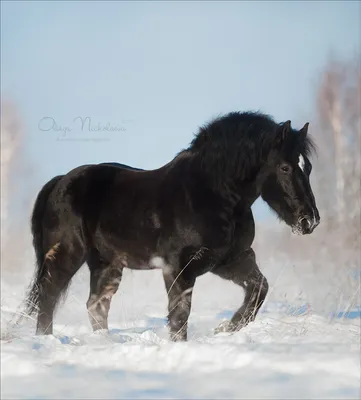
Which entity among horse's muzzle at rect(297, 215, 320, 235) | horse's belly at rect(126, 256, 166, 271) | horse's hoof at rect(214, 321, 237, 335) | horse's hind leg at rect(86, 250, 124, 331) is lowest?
horse's hoof at rect(214, 321, 237, 335)

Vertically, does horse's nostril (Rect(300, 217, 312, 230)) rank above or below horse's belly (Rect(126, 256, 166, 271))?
above

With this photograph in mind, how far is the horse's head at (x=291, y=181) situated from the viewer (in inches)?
190

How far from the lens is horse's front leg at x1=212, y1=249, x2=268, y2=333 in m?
4.99

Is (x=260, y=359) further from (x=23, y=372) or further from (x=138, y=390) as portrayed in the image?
(x=23, y=372)

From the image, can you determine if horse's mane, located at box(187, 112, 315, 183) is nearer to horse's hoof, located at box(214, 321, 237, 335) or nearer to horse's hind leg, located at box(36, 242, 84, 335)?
horse's hoof, located at box(214, 321, 237, 335)

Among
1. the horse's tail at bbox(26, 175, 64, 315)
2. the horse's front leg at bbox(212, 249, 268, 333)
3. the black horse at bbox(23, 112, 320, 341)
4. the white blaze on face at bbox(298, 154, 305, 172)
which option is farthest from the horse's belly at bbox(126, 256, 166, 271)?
the white blaze on face at bbox(298, 154, 305, 172)

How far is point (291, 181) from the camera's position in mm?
4820

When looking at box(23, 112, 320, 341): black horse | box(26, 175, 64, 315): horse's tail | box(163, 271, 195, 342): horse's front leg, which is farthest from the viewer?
box(26, 175, 64, 315): horse's tail

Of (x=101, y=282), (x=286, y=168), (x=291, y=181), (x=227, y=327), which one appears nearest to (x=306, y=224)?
(x=291, y=181)

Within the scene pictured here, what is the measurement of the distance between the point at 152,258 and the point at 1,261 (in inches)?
524

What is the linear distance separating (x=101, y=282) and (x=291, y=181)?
2.05 m

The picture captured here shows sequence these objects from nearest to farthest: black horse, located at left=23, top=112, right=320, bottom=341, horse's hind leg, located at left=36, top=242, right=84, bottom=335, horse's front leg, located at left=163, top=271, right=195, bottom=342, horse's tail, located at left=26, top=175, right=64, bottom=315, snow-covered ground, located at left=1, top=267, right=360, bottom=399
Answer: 1. snow-covered ground, located at left=1, top=267, right=360, bottom=399
2. horse's front leg, located at left=163, top=271, right=195, bottom=342
3. black horse, located at left=23, top=112, right=320, bottom=341
4. horse's hind leg, located at left=36, top=242, right=84, bottom=335
5. horse's tail, located at left=26, top=175, right=64, bottom=315

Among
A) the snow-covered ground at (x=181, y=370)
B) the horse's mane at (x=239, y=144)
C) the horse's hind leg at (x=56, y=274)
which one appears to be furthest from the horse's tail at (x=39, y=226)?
the snow-covered ground at (x=181, y=370)

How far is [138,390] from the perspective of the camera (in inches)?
101
